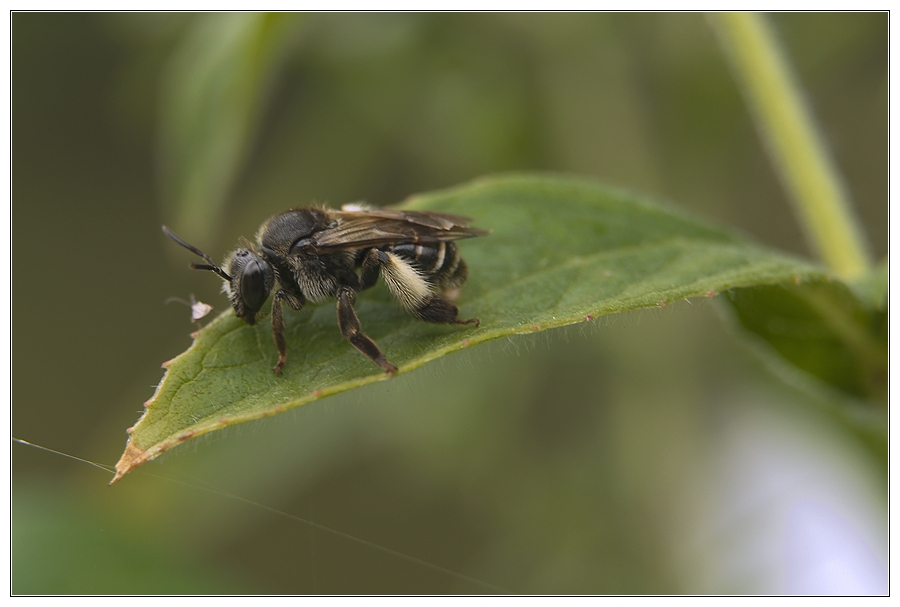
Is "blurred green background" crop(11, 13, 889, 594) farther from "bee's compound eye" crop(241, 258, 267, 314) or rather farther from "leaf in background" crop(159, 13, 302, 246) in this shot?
"bee's compound eye" crop(241, 258, 267, 314)

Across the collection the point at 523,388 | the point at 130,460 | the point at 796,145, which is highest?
the point at 796,145

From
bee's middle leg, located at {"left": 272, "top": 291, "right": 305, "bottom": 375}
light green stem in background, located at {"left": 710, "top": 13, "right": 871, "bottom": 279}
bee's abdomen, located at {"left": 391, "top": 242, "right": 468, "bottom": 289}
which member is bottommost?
bee's middle leg, located at {"left": 272, "top": 291, "right": 305, "bottom": 375}

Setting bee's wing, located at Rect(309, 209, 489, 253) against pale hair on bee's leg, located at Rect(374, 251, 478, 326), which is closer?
pale hair on bee's leg, located at Rect(374, 251, 478, 326)

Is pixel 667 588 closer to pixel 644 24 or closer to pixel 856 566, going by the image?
pixel 856 566

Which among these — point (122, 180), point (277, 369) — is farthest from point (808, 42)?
point (122, 180)

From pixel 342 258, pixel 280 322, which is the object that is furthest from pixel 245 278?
pixel 342 258

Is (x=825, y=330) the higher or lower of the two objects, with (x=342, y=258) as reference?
higher

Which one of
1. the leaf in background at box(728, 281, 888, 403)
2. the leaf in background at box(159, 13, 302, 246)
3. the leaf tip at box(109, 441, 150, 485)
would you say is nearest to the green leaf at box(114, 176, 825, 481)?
the leaf tip at box(109, 441, 150, 485)

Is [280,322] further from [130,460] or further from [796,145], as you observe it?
[796,145]
